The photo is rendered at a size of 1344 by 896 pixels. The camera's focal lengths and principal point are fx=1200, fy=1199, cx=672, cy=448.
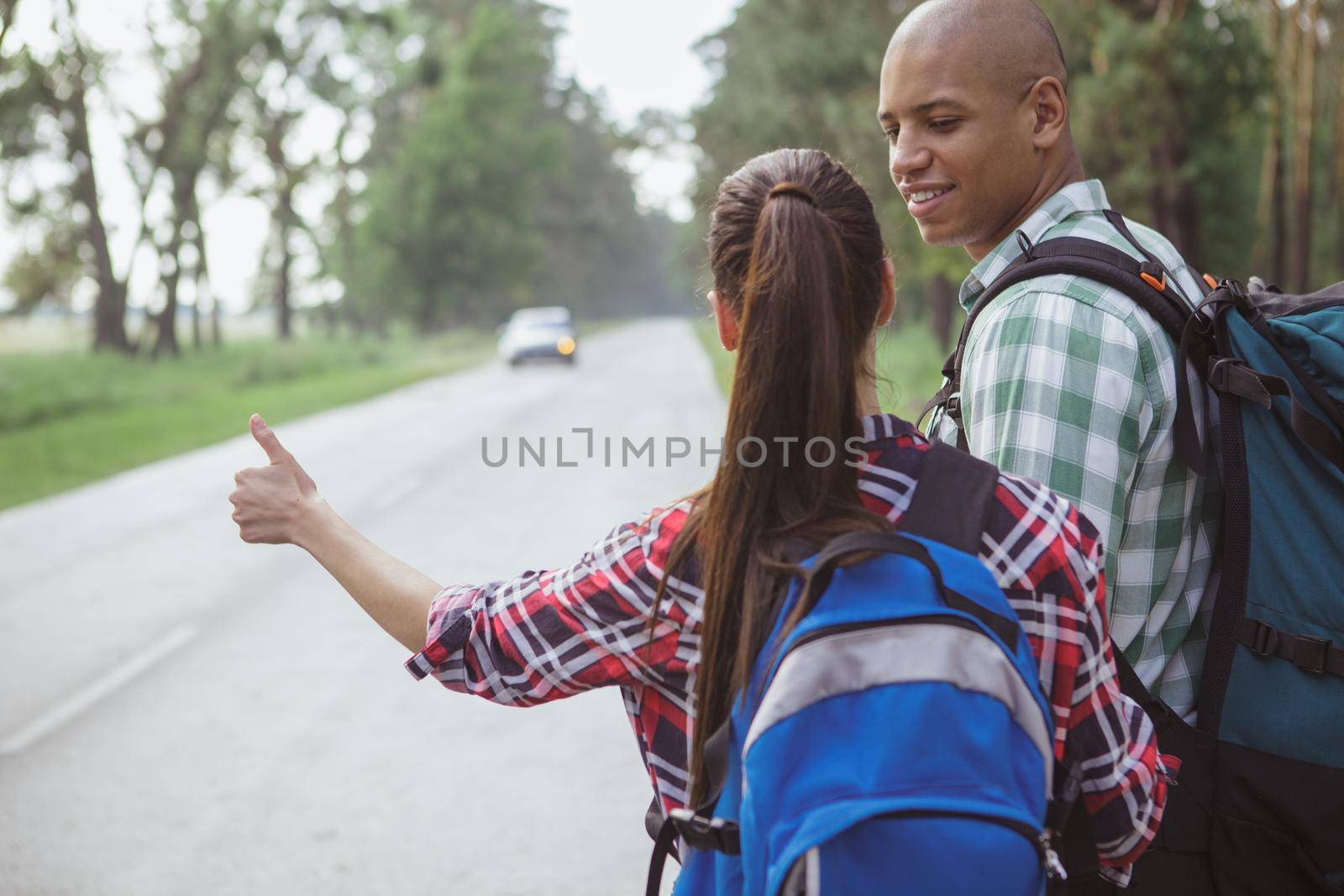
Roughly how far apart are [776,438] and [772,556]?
139 mm

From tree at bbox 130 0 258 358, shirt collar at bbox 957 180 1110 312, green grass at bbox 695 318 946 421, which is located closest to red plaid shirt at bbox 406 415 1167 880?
shirt collar at bbox 957 180 1110 312

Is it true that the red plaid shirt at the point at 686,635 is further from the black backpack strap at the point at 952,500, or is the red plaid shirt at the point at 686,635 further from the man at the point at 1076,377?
the man at the point at 1076,377

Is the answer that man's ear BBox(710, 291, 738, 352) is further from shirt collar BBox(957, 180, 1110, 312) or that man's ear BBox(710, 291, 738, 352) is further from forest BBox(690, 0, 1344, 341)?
forest BBox(690, 0, 1344, 341)

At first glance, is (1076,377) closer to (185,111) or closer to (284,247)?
(185,111)

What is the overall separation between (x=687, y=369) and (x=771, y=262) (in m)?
26.8

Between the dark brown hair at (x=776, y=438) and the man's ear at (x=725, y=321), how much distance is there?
75 millimetres

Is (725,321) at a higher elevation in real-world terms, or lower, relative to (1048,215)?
lower

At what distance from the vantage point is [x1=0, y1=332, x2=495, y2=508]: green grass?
14438 mm

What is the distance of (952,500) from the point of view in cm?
140

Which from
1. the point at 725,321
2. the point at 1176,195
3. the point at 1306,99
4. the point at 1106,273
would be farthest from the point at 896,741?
the point at 1176,195

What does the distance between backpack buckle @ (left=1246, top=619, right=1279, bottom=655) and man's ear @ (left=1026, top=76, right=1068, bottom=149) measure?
2.80 ft

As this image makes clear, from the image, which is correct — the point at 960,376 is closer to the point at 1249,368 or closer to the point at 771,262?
the point at 1249,368

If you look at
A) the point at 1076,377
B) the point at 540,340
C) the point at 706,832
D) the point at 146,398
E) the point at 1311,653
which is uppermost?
the point at 1076,377

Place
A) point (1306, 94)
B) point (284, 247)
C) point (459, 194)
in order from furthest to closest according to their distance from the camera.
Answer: point (459, 194) → point (284, 247) → point (1306, 94)
